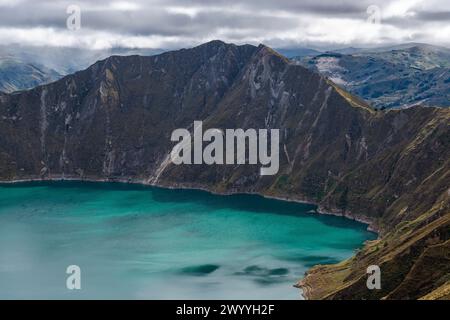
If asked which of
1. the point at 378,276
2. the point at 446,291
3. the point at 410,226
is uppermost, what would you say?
the point at 410,226

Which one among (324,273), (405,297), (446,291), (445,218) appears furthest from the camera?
(324,273)

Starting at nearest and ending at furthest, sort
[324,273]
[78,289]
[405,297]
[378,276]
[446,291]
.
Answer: [446,291]
[405,297]
[378,276]
[78,289]
[324,273]

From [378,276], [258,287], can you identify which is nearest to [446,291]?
[378,276]

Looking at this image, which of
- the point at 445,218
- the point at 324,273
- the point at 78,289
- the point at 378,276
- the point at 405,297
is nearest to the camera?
the point at 405,297
